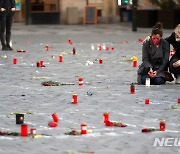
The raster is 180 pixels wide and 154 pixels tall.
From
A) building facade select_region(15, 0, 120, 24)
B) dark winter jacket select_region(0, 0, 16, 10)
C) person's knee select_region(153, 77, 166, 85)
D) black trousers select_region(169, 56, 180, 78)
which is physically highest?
dark winter jacket select_region(0, 0, 16, 10)

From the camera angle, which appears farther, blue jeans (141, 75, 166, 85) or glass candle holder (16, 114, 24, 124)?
blue jeans (141, 75, 166, 85)

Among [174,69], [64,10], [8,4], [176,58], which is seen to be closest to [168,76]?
[174,69]

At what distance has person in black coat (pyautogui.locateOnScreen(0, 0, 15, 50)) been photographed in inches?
803

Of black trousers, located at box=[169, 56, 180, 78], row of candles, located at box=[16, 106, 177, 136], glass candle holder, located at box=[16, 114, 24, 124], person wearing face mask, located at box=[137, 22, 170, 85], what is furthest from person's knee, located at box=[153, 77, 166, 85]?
glass candle holder, located at box=[16, 114, 24, 124]

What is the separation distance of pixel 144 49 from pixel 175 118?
3.50m

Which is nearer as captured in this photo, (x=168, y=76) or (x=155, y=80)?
(x=155, y=80)

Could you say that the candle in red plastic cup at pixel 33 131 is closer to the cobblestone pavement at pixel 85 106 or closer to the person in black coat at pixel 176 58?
the cobblestone pavement at pixel 85 106

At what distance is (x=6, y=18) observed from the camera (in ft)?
67.9

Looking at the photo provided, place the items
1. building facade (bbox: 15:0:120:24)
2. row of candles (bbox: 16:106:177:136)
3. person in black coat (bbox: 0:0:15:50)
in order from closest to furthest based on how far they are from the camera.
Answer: row of candles (bbox: 16:106:177:136) < person in black coat (bbox: 0:0:15:50) < building facade (bbox: 15:0:120:24)

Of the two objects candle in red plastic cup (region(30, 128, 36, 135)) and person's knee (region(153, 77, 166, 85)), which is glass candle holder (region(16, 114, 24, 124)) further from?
person's knee (region(153, 77, 166, 85))

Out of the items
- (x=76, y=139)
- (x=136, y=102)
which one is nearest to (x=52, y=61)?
(x=136, y=102)

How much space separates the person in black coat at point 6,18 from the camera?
20.4m

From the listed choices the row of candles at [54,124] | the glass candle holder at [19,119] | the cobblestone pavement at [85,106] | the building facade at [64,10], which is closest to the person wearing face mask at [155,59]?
the cobblestone pavement at [85,106]

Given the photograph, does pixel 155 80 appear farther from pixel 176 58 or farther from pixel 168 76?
pixel 176 58
